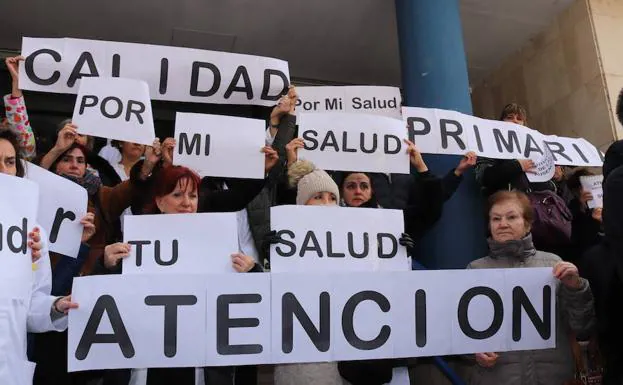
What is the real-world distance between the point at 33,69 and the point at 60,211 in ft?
3.21

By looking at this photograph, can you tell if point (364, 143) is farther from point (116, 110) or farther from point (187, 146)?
point (116, 110)

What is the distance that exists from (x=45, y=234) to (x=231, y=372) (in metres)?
0.94

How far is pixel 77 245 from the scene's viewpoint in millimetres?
2814

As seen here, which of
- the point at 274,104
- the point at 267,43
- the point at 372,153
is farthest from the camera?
the point at 267,43

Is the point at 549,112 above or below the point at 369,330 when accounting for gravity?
above

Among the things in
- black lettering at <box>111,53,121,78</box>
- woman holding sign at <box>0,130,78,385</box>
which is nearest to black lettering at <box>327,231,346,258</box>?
woman holding sign at <box>0,130,78,385</box>

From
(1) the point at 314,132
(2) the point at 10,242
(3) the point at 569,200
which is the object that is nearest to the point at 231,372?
(2) the point at 10,242

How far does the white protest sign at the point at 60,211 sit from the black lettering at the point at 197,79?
3.29 feet

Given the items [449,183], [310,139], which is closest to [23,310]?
[310,139]

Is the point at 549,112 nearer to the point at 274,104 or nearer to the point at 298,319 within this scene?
the point at 274,104

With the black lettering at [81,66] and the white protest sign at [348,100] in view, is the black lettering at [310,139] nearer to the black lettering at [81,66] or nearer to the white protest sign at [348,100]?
the white protest sign at [348,100]

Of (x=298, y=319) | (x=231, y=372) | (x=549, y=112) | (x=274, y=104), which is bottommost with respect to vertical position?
(x=231, y=372)

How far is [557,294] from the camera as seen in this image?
2.80 meters

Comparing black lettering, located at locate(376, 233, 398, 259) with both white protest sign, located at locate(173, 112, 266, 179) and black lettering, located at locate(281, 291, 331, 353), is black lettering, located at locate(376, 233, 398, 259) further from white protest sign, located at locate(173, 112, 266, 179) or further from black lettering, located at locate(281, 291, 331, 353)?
white protest sign, located at locate(173, 112, 266, 179)
